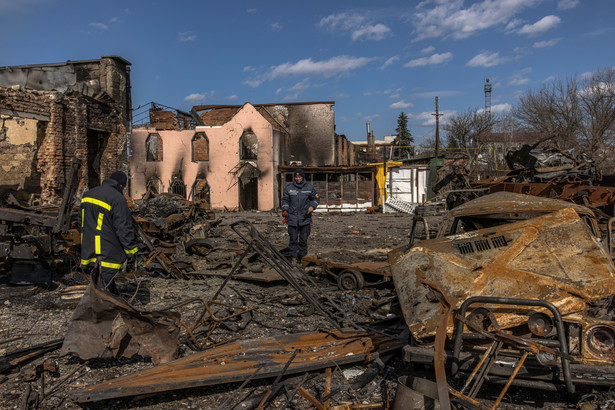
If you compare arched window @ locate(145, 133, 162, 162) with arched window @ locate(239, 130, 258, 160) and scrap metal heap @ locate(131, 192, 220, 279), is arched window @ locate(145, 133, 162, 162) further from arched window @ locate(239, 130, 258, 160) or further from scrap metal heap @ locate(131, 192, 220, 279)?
scrap metal heap @ locate(131, 192, 220, 279)

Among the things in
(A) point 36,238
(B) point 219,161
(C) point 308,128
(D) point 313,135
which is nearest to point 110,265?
(A) point 36,238

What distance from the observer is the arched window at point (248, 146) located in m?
28.4

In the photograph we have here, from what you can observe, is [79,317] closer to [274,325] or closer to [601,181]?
[274,325]

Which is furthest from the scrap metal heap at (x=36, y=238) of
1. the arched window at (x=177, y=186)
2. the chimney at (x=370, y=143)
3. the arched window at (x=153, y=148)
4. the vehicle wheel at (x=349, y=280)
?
the chimney at (x=370, y=143)

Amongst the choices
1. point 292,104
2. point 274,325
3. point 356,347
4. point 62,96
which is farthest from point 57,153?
point 292,104

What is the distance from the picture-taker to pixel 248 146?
28.6 meters

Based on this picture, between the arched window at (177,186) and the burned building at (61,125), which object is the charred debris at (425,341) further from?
the arched window at (177,186)

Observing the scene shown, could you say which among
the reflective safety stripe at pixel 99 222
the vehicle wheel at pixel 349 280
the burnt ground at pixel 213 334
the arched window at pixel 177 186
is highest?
the arched window at pixel 177 186

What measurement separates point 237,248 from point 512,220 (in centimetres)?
722

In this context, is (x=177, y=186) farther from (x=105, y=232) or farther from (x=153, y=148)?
(x=105, y=232)

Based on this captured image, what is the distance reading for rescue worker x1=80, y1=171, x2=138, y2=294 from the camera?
5402 millimetres

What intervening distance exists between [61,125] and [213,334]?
13192 mm

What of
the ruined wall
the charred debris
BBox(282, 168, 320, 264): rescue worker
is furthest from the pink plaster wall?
the charred debris

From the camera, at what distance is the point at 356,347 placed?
4.32 metres
